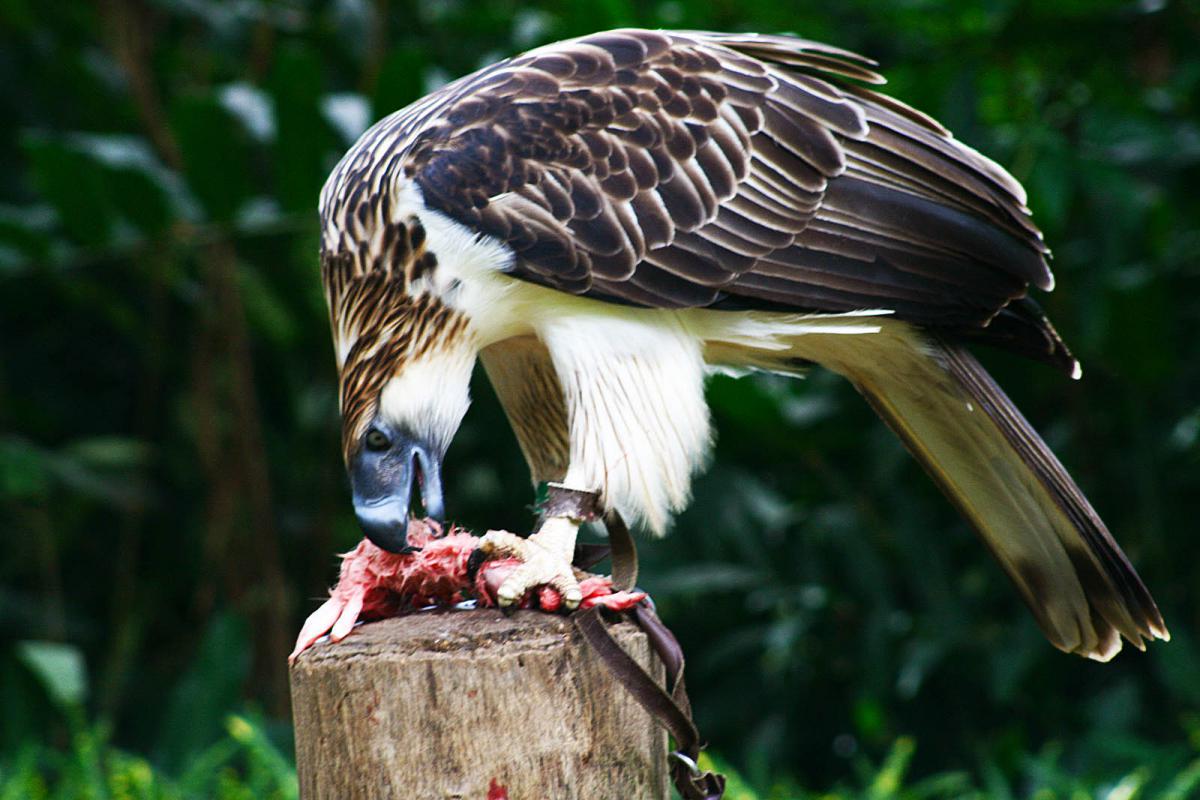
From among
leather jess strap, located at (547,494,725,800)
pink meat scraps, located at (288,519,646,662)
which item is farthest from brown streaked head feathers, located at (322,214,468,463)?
leather jess strap, located at (547,494,725,800)

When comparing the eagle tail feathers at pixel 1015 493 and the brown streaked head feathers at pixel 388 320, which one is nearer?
the brown streaked head feathers at pixel 388 320

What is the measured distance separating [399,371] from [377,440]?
4.9 inches

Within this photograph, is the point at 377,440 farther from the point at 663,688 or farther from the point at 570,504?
the point at 663,688

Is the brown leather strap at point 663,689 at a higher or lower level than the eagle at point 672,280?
lower

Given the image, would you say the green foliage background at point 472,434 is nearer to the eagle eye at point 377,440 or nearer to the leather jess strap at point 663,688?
the eagle eye at point 377,440

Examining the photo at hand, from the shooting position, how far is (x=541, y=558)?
2141 mm

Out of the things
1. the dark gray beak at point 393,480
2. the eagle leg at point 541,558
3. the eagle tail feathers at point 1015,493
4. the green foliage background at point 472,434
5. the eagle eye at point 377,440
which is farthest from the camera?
the green foliage background at point 472,434

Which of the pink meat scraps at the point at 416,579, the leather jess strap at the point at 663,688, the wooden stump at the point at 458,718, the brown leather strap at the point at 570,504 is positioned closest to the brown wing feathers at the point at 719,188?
the brown leather strap at the point at 570,504

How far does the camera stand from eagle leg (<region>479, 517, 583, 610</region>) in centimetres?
207

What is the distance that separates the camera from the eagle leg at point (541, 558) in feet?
6.81

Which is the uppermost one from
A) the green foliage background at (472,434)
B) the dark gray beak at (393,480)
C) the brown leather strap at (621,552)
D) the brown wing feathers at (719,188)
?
the brown wing feathers at (719,188)

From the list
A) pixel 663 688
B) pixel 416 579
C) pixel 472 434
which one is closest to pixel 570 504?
pixel 416 579

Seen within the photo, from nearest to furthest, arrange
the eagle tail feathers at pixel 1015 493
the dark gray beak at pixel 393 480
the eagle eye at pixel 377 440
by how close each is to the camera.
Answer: the dark gray beak at pixel 393 480, the eagle eye at pixel 377 440, the eagle tail feathers at pixel 1015 493

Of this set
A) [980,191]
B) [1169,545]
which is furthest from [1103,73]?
[980,191]
